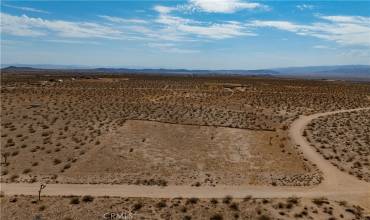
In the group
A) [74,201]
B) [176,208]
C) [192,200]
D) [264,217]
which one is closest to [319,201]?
[264,217]

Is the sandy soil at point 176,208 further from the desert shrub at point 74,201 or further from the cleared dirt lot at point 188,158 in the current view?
the cleared dirt lot at point 188,158

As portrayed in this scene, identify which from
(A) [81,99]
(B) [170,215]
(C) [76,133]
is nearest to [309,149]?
(B) [170,215]

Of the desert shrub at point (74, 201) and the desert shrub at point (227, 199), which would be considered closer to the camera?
the desert shrub at point (74, 201)

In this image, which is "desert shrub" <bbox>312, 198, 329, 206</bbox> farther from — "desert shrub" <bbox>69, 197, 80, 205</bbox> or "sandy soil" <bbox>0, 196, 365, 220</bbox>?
"desert shrub" <bbox>69, 197, 80, 205</bbox>

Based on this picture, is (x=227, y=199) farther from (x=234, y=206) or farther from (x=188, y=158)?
(x=188, y=158)

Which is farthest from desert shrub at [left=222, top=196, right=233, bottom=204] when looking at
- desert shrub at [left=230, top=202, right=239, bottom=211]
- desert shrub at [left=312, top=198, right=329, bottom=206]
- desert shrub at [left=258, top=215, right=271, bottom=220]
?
desert shrub at [left=312, top=198, right=329, bottom=206]

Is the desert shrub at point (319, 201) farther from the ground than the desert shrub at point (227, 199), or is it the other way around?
the desert shrub at point (319, 201)

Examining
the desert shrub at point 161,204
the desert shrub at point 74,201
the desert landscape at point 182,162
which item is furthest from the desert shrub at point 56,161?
the desert shrub at point 161,204

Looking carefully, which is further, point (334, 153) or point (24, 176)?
point (334, 153)

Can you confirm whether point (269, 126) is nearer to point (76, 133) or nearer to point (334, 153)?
point (334, 153)
